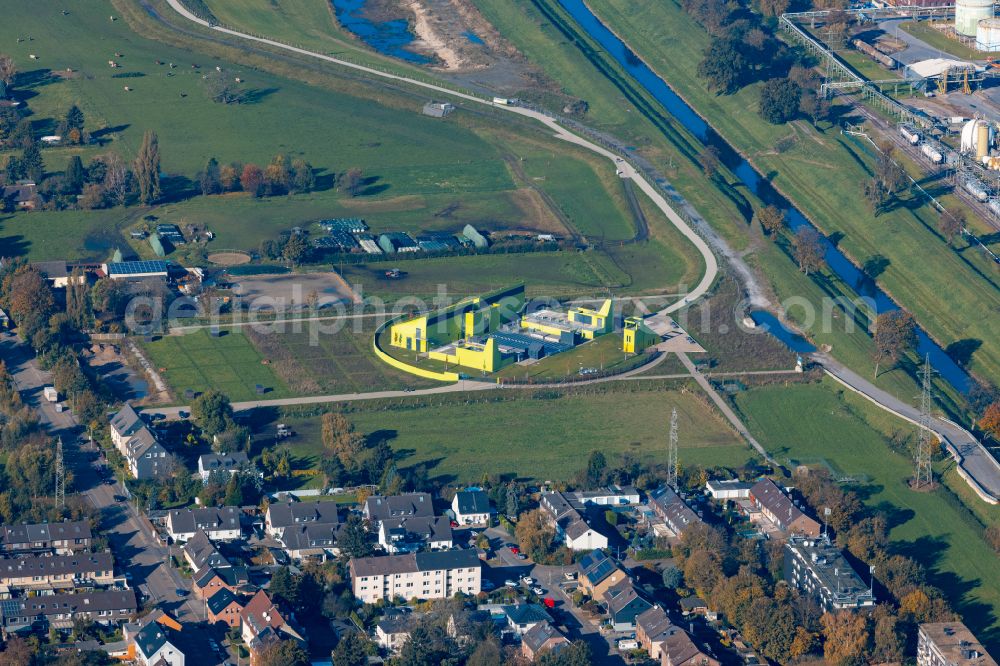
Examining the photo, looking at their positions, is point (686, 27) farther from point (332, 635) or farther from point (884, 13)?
point (332, 635)

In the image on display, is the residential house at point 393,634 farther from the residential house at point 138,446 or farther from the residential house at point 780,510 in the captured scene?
the residential house at point 780,510

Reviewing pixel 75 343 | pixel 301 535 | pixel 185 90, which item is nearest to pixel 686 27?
pixel 185 90

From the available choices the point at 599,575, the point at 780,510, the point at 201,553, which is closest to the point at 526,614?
the point at 599,575

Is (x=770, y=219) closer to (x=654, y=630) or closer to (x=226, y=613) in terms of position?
(x=654, y=630)

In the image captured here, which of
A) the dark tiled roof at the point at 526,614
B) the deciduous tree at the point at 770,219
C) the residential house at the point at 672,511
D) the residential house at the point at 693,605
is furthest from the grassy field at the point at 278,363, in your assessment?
the deciduous tree at the point at 770,219

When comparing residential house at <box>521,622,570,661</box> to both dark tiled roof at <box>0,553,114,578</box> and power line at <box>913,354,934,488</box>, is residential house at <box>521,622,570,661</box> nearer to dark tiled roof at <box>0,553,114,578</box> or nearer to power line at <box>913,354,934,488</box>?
dark tiled roof at <box>0,553,114,578</box>

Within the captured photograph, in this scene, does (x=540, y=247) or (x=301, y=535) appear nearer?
(x=301, y=535)

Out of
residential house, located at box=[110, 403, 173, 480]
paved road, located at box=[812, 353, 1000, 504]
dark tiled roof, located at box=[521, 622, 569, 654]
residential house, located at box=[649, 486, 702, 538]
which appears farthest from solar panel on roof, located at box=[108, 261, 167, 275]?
dark tiled roof, located at box=[521, 622, 569, 654]
